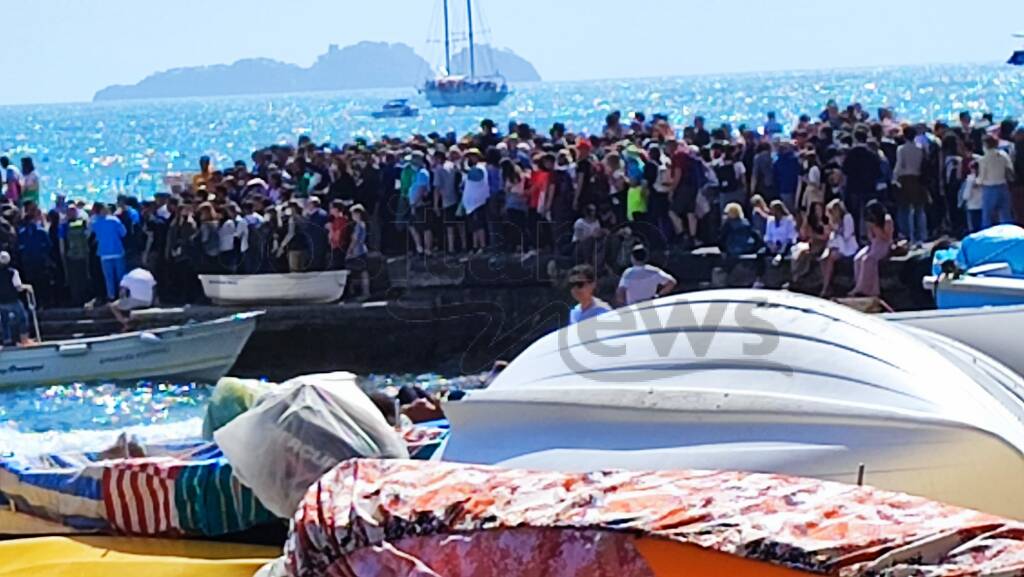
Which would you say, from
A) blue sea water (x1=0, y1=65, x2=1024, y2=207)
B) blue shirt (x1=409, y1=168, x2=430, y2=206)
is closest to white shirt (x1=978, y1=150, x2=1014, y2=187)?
blue shirt (x1=409, y1=168, x2=430, y2=206)

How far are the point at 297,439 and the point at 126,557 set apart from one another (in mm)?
693

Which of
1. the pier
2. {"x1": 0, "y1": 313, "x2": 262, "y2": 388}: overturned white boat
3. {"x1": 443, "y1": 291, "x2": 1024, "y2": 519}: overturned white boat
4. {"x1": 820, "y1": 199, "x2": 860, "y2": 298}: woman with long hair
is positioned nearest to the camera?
{"x1": 443, "y1": 291, "x2": 1024, "y2": 519}: overturned white boat

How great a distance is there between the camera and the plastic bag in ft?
17.9

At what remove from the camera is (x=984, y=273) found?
10.1 meters

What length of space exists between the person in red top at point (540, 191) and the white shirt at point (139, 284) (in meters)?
4.40

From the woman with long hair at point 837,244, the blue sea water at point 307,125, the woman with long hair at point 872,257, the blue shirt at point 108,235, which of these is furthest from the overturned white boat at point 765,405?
the blue sea water at point 307,125

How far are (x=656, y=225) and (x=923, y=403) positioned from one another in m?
13.0

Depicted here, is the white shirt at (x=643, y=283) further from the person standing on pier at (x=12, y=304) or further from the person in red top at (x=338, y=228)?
the person standing on pier at (x=12, y=304)

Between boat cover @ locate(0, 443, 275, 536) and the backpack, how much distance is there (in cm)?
1304

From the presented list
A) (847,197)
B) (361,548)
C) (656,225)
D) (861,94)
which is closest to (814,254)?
(847,197)

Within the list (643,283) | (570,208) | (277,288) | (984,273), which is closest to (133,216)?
(277,288)

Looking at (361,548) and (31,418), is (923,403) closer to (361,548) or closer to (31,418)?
(361,548)

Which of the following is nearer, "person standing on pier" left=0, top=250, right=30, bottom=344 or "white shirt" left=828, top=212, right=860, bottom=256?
"white shirt" left=828, top=212, right=860, bottom=256

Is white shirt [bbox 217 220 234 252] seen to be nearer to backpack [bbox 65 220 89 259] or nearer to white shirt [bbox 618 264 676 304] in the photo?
backpack [bbox 65 220 89 259]
